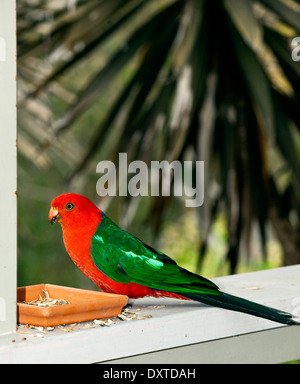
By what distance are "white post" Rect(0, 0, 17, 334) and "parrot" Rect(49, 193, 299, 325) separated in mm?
119

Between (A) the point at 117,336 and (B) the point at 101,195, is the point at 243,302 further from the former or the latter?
(B) the point at 101,195

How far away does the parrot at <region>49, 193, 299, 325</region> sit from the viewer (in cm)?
91

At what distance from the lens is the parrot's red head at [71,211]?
89cm

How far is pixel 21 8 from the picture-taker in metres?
2.89

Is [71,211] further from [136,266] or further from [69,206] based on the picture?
[136,266]

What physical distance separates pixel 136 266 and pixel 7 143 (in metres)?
0.26

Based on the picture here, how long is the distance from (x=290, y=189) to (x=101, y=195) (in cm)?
72

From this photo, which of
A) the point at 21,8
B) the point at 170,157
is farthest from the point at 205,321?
the point at 21,8
